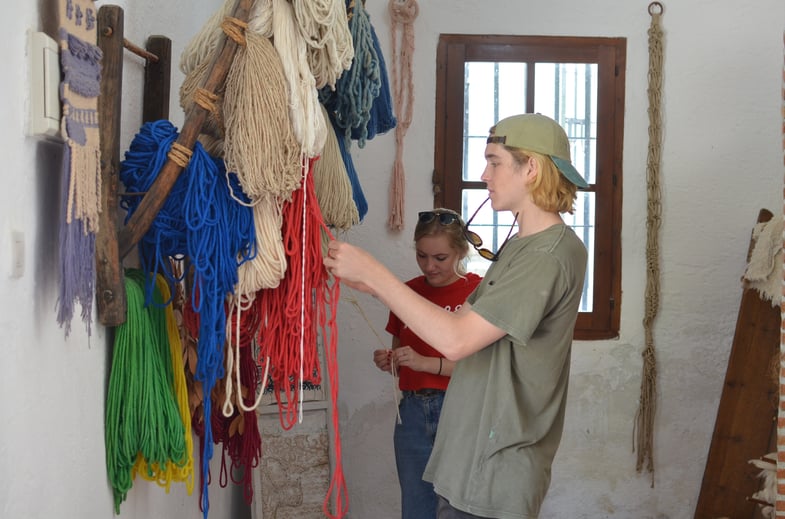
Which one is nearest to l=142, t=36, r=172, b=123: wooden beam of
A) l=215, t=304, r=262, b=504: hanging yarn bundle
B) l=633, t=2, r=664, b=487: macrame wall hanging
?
l=215, t=304, r=262, b=504: hanging yarn bundle

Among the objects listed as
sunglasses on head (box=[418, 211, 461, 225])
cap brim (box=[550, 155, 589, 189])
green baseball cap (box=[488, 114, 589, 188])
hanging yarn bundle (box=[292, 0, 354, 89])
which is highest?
hanging yarn bundle (box=[292, 0, 354, 89])

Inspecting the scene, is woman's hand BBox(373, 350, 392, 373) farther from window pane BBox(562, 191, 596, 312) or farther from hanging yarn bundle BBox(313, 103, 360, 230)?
window pane BBox(562, 191, 596, 312)

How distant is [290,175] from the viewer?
76.1 inches

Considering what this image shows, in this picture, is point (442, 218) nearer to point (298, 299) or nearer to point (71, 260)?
point (298, 299)

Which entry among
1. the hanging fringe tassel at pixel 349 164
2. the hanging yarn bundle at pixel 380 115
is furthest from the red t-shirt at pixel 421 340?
the hanging yarn bundle at pixel 380 115

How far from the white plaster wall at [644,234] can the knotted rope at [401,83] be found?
5 cm

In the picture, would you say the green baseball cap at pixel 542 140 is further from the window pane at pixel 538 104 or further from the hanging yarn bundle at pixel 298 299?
the window pane at pixel 538 104

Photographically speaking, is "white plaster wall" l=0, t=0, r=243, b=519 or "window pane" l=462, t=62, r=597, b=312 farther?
"window pane" l=462, t=62, r=597, b=312

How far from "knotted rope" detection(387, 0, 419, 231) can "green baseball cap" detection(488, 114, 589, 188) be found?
6.34 feet

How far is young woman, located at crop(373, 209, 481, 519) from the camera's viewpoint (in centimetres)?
276

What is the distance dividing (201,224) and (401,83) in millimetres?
2175

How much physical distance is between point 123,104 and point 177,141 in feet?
1.07

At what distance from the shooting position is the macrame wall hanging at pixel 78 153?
5.30ft

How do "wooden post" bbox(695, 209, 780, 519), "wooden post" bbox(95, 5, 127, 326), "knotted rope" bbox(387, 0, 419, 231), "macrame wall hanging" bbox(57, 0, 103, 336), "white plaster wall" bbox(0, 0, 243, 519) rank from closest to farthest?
"white plaster wall" bbox(0, 0, 243, 519) < "macrame wall hanging" bbox(57, 0, 103, 336) < "wooden post" bbox(95, 5, 127, 326) < "wooden post" bbox(695, 209, 780, 519) < "knotted rope" bbox(387, 0, 419, 231)
